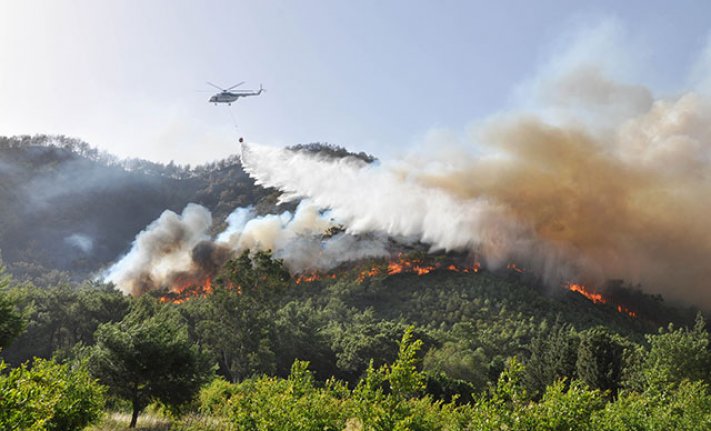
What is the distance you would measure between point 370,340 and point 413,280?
97.8 metres

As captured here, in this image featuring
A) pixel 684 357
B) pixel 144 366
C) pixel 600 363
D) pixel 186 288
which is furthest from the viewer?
pixel 186 288

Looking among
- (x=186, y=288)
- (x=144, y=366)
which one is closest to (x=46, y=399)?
(x=144, y=366)

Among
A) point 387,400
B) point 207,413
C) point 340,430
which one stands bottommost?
point 207,413

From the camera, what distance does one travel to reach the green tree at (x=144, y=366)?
39562mm

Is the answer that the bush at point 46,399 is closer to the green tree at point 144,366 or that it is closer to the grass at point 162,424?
the green tree at point 144,366

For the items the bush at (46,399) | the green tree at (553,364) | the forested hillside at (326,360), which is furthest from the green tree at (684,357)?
the bush at (46,399)

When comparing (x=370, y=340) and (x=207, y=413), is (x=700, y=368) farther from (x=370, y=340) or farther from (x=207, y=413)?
(x=207, y=413)

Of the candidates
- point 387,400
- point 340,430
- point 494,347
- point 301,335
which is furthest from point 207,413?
point 494,347

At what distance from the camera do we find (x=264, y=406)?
89.7 ft

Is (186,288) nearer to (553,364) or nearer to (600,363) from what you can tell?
(553,364)

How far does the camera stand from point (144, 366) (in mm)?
40000

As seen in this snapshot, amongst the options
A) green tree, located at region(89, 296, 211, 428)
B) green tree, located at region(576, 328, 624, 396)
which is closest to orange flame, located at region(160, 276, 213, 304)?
green tree, located at region(576, 328, 624, 396)

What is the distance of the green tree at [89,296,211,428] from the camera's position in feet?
130

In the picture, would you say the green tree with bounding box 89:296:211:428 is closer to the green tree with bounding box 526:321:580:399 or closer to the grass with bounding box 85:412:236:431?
the grass with bounding box 85:412:236:431
